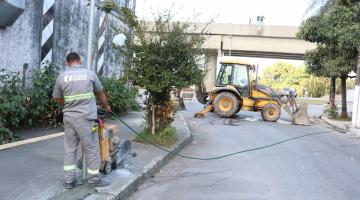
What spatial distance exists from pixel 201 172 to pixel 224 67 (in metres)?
13.8

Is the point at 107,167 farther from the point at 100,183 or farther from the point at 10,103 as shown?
the point at 10,103

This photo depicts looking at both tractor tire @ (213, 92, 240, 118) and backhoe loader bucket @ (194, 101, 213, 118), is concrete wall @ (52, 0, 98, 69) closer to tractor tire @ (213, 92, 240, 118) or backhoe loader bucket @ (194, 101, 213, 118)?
backhoe loader bucket @ (194, 101, 213, 118)

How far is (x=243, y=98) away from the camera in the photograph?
21391mm

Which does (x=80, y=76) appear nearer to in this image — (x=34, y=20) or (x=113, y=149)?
(x=113, y=149)

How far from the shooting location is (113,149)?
7312 millimetres

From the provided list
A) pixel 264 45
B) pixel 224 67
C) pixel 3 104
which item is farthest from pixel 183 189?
pixel 264 45

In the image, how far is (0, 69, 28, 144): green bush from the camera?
867 centimetres

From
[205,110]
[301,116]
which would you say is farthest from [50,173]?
[301,116]

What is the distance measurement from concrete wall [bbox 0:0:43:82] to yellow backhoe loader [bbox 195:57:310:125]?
1130 cm

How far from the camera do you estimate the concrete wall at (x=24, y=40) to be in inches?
365

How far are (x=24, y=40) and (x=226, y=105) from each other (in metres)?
12.5

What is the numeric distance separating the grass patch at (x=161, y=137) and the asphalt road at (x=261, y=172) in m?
0.53

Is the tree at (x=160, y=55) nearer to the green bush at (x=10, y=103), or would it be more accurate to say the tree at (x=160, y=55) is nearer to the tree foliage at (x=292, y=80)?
the green bush at (x=10, y=103)

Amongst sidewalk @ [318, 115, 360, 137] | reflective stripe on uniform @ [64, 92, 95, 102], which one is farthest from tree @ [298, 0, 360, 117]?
reflective stripe on uniform @ [64, 92, 95, 102]
